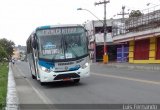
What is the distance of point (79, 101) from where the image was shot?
499 inches

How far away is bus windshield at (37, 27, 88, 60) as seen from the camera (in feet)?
59.6

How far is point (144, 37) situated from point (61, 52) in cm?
2682

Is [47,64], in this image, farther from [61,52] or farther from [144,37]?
[144,37]

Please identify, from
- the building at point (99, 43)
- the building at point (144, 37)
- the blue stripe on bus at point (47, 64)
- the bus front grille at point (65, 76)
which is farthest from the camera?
the building at point (99, 43)

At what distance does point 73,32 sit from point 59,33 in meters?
0.68

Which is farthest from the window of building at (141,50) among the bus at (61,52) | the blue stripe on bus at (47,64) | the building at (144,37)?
the blue stripe on bus at (47,64)

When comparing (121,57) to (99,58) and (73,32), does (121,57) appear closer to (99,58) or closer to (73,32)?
(99,58)

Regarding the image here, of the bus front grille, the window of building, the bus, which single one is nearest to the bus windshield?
the bus

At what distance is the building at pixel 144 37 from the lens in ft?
141

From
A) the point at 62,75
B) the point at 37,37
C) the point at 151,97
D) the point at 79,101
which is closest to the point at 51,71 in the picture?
the point at 62,75

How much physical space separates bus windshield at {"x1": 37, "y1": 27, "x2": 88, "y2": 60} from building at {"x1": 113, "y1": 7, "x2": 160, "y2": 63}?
22.9 m

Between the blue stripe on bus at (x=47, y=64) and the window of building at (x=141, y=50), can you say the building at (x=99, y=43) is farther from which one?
the blue stripe on bus at (x=47, y=64)

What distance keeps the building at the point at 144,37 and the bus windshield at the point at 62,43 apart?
Answer: 75.0ft

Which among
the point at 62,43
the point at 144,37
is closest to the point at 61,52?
the point at 62,43
